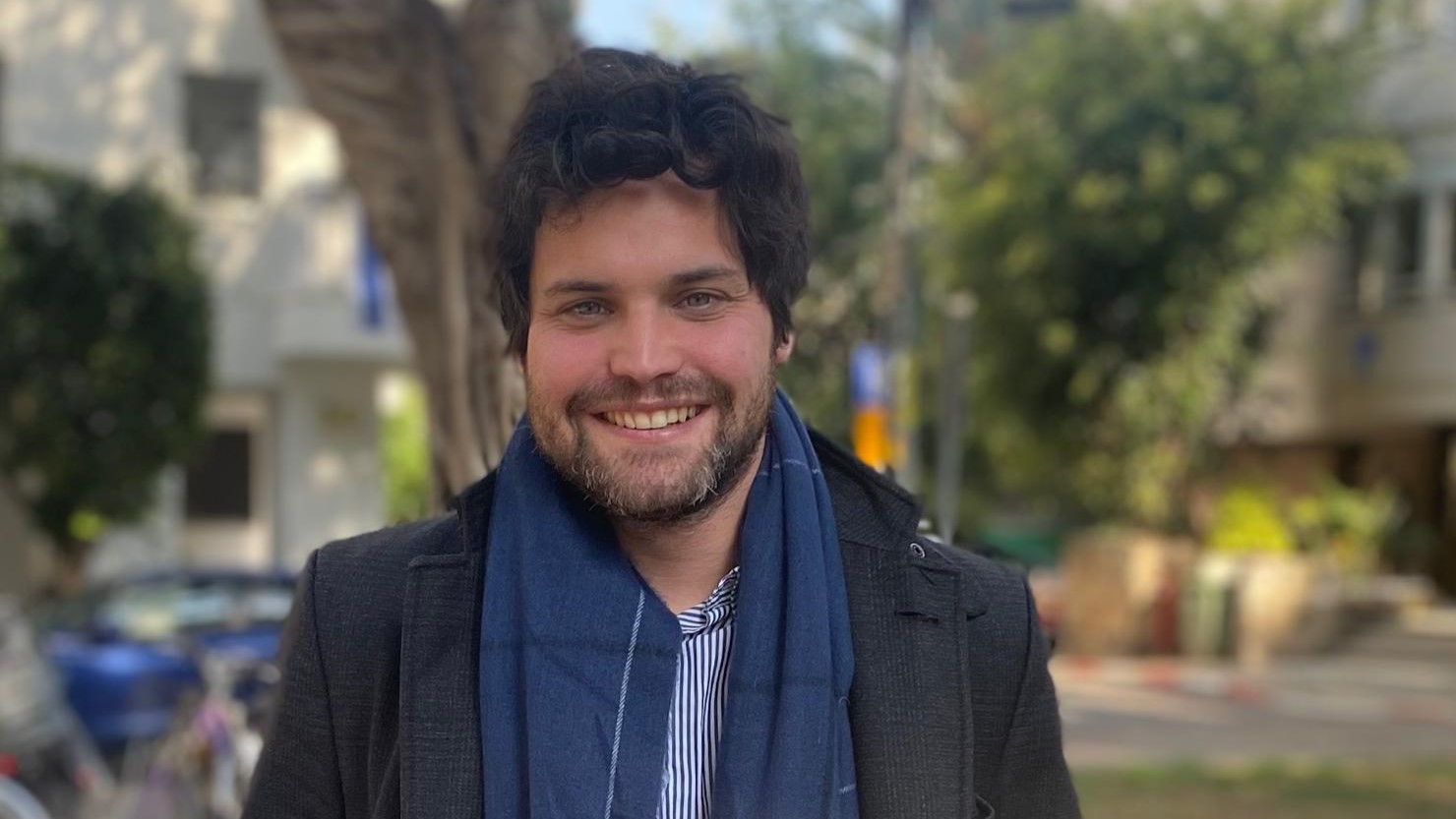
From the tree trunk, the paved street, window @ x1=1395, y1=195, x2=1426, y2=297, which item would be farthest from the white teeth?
window @ x1=1395, y1=195, x2=1426, y2=297

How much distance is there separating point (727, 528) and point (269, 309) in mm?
19884

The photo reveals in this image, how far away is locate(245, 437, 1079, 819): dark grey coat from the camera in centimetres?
197

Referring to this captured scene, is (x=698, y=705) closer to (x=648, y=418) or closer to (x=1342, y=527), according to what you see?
(x=648, y=418)

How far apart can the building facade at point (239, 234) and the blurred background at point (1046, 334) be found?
0.04 metres

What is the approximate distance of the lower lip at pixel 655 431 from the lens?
6.75ft

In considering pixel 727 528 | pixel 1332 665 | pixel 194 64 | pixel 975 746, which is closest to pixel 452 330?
pixel 727 528

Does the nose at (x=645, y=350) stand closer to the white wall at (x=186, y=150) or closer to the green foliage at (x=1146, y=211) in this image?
the green foliage at (x=1146, y=211)

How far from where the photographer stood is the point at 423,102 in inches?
154

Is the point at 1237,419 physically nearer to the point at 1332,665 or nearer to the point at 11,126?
the point at 1332,665

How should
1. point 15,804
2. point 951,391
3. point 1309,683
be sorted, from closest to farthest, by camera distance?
point 15,804 → point 951,391 → point 1309,683

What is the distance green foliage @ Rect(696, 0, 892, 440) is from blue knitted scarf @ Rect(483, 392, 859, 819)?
23.3 m

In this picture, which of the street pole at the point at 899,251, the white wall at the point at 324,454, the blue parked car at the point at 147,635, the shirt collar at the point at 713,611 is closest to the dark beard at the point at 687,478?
the shirt collar at the point at 713,611

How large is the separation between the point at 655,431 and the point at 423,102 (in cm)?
207

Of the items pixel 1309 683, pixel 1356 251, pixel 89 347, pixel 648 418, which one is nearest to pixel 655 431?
pixel 648 418
